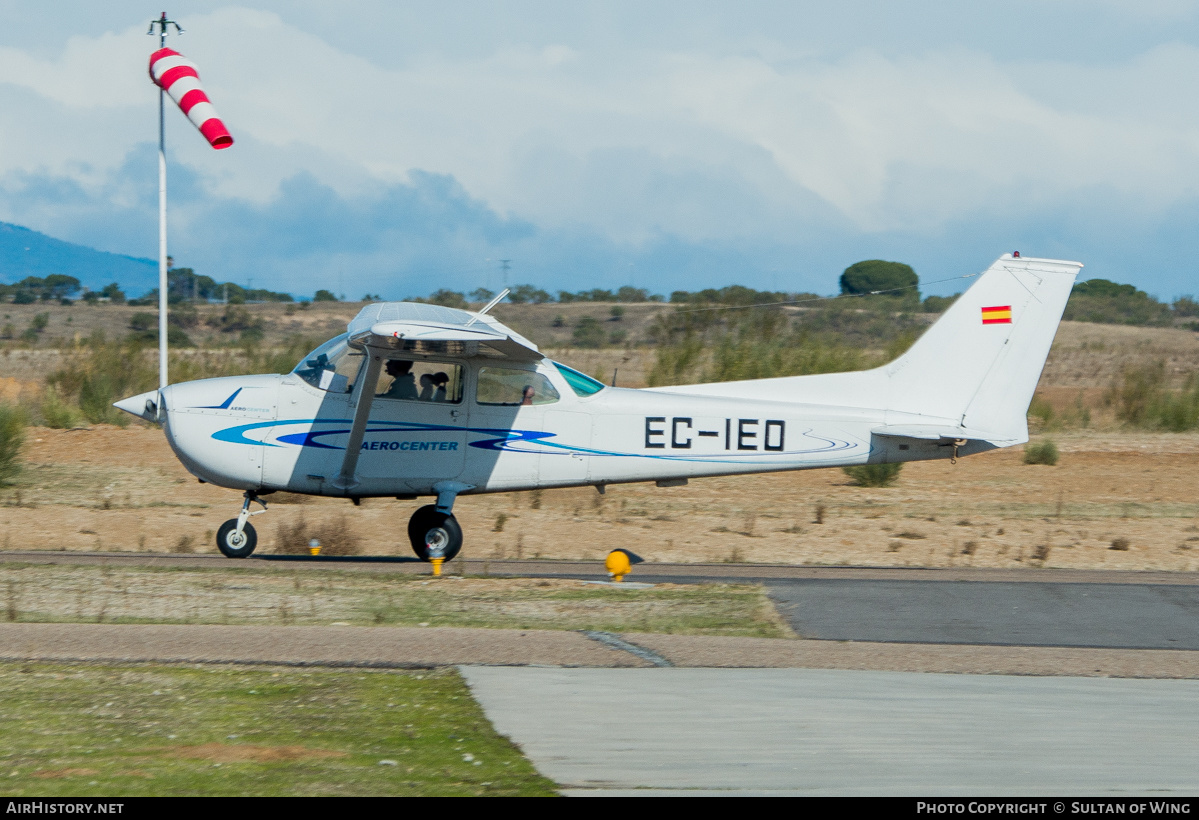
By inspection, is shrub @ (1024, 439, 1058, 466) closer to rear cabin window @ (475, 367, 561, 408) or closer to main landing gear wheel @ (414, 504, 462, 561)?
rear cabin window @ (475, 367, 561, 408)

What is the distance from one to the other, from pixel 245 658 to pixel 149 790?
2.67 meters

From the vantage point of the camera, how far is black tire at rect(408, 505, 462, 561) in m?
13.3

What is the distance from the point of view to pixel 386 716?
6152 millimetres

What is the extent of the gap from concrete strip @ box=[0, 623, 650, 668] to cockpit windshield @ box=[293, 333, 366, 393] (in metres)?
4.81

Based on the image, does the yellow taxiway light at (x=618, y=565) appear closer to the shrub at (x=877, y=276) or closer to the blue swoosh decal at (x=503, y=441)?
the blue swoosh decal at (x=503, y=441)

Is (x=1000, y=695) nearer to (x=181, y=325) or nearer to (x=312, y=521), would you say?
(x=312, y=521)

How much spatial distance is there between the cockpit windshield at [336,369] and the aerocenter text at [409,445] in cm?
65

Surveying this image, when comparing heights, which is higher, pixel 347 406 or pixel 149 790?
pixel 347 406

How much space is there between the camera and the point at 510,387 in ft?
43.7

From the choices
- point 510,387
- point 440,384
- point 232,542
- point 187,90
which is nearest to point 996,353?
point 510,387

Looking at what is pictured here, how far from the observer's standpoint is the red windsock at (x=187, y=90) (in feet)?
61.7

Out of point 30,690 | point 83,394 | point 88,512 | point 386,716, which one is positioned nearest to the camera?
point 386,716

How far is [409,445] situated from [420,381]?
0.69 metres

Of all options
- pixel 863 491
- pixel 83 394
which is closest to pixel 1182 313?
pixel 863 491
